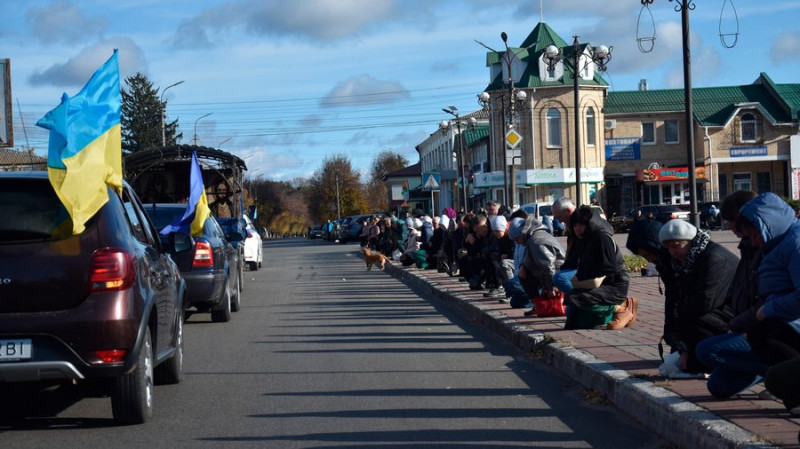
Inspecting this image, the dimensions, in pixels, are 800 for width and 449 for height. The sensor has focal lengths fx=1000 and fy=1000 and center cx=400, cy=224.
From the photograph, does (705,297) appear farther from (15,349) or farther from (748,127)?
(748,127)

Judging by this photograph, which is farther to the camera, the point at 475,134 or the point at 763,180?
the point at 475,134

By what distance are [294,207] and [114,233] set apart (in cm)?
16070

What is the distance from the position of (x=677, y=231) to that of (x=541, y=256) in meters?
5.39

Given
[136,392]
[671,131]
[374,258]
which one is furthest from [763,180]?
[136,392]

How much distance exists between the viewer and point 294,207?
16650 cm

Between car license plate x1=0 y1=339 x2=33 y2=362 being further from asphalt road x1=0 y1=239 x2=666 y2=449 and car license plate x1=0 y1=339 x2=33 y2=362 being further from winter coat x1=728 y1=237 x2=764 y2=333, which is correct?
winter coat x1=728 y1=237 x2=764 y2=333

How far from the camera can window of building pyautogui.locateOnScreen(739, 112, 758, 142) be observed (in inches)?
2436

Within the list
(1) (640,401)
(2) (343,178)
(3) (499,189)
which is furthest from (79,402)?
(2) (343,178)

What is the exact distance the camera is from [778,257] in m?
5.73

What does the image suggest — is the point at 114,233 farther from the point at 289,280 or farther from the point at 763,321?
the point at 289,280

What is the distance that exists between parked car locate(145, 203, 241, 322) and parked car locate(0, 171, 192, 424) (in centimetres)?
565

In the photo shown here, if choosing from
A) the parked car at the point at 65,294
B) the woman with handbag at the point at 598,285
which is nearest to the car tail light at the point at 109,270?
the parked car at the point at 65,294

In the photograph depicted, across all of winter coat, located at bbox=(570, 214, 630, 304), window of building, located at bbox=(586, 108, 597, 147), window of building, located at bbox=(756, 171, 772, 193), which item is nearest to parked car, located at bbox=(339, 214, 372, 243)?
window of building, located at bbox=(586, 108, 597, 147)

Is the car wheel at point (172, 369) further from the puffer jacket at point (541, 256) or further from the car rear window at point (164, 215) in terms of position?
the car rear window at point (164, 215)
